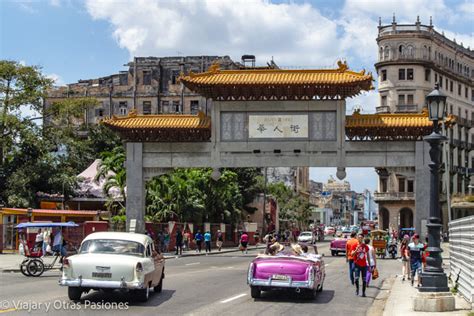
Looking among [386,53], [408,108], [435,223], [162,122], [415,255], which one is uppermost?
[386,53]

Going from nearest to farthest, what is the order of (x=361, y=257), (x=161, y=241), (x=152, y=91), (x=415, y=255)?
(x=361, y=257)
(x=415, y=255)
(x=161, y=241)
(x=152, y=91)

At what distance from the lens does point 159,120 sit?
46.8 metres

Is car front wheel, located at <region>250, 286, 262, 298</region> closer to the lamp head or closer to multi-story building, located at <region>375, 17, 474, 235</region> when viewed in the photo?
the lamp head

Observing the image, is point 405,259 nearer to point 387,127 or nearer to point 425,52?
point 387,127

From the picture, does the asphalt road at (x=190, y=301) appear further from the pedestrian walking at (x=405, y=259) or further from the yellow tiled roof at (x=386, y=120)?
the yellow tiled roof at (x=386, y=120)

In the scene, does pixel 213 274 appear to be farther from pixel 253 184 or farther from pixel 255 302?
pixel 253 184

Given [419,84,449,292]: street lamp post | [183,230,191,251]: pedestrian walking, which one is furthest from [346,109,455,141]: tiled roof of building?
[419,84,449,292]: street lamp post

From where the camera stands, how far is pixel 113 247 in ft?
59.4

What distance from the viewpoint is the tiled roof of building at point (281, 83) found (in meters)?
45.3

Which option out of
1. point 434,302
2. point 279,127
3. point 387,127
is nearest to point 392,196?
point 387,127

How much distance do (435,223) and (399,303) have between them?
2.39 m

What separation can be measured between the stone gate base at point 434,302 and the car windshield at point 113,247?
6.34 m

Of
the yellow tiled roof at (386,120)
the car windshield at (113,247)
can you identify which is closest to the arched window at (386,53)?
the yellow tiled roof at (386,120)

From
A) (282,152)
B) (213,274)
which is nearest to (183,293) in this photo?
(213,274)
